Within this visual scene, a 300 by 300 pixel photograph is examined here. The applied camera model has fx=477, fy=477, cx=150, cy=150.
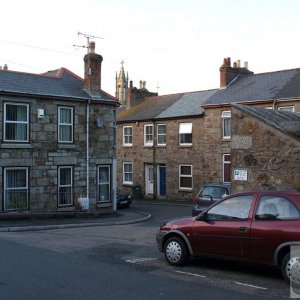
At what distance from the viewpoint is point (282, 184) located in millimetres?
11461

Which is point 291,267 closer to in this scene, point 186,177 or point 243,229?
point 243,229

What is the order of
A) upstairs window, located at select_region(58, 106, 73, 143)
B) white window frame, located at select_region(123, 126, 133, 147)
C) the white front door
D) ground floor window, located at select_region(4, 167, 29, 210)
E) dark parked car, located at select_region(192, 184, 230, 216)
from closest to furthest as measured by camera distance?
dark parked car, located at select_region(192, 184, 230, 216) < ground floor window, located at select_region(4, 167, 29, 210) < upstairs window, located at select_region(58, 106, 73, 143) < the white front door < white window frame, located at select_region(123, 126, 133, 147)

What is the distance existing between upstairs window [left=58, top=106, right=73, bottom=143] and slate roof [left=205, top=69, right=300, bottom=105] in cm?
1128

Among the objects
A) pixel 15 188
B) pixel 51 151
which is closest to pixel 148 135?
pixel 51 151

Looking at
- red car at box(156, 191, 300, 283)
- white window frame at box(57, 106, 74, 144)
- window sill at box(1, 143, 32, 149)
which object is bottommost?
red car at box(156, 191, 300, 283)

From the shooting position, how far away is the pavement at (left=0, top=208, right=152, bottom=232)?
1822 cm

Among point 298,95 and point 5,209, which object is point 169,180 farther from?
point 5,209

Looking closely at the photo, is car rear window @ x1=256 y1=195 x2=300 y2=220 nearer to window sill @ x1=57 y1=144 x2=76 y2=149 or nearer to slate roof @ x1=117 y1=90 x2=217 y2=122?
window sill @ x1=57 y1=144 x2=76 y2=149

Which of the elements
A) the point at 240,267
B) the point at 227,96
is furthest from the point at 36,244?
the point at 227,96

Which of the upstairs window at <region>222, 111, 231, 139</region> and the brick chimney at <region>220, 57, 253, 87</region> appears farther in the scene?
the brick chimney at <region>220, 57, 253, 87</region>

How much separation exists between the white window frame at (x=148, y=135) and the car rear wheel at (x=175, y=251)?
85.3 feet

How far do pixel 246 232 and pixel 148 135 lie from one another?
2788 cm

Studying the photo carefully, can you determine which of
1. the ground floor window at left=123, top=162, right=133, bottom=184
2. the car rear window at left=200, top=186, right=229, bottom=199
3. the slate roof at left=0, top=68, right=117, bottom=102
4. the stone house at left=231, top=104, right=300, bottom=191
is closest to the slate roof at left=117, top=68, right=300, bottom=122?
the ground floor window at left=123, top=162, right=133, bottom=184

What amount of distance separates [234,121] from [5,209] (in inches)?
508
